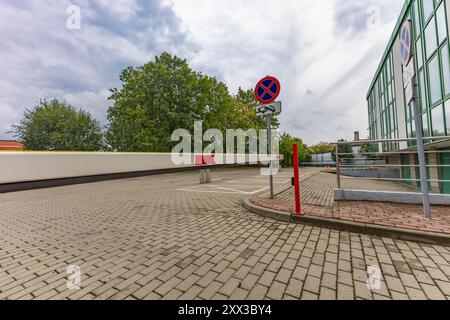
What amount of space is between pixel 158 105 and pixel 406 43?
63.8ft

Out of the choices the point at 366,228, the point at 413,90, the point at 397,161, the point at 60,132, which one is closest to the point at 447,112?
the point at 413,90

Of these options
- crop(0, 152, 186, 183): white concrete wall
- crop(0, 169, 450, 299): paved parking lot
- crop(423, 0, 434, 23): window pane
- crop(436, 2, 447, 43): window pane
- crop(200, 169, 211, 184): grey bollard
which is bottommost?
crop(0, 169, 450, 299): paved parking lot

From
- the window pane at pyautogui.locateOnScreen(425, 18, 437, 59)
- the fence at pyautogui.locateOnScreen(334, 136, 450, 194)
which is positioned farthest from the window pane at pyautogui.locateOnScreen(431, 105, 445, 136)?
the window pane at pyautogui.locateOnScreen(425, 18, 437, 59)

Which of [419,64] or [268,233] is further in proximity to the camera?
[419,64]

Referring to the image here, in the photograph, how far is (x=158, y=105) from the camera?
65.4ft

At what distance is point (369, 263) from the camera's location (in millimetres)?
2365

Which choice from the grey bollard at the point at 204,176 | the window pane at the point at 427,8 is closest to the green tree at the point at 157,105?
the grey bollard at the point at 204,176

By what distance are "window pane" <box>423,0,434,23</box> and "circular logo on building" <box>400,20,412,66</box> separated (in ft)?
33.3

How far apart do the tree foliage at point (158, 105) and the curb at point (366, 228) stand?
1638cm

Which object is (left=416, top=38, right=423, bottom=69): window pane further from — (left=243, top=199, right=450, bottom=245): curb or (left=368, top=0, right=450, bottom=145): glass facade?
(left=243, top=199, right=450, bottom=245): curb

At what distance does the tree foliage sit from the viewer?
18.3 metres
